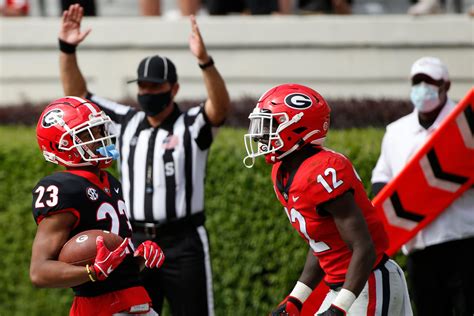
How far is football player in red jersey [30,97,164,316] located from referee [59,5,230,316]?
1.31 meters

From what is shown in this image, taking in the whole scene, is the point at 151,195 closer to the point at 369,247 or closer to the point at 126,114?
the point at 126,114

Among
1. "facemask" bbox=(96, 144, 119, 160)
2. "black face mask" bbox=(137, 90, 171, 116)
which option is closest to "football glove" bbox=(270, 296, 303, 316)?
"facemask" bbox=(96, 144, 119, 160)

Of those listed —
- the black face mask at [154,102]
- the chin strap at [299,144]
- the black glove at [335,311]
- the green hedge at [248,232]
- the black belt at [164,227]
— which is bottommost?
the green hedge at [248,232]

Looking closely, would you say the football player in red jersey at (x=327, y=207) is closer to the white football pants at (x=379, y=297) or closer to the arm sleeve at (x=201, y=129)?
the white football pants at (x=379, y=297)

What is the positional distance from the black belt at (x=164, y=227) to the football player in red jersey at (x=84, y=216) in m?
1.29

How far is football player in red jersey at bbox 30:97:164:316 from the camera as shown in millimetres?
4867

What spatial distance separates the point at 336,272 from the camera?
5074mm

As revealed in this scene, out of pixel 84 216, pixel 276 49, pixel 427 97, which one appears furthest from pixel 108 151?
pixel 276 49

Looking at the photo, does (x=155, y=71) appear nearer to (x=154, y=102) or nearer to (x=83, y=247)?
(x=154, y=102)

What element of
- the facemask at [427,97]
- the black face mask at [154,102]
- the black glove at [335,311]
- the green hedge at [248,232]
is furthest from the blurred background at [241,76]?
the black glove at [335,311]

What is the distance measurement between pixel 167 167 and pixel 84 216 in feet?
5.75

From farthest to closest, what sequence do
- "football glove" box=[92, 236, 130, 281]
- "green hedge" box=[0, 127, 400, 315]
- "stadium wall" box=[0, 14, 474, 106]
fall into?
"stadium wall" box=[0, 14, 474, 106] < "green hedge" box=[0, 127, 400, 315] < "football glove" box=[92, 236, 130, 281]

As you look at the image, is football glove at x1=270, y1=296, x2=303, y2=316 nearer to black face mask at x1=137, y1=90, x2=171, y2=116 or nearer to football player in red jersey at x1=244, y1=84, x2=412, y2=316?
football player in red jersey at x1=244, y1=84, x2=412, y2=316

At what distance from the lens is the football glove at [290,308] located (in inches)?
208
